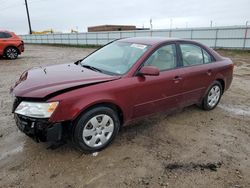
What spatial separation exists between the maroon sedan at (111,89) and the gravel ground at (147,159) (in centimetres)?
33

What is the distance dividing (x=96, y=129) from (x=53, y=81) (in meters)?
0.85

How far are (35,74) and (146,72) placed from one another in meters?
1.66

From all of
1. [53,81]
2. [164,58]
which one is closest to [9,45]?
[53,81]

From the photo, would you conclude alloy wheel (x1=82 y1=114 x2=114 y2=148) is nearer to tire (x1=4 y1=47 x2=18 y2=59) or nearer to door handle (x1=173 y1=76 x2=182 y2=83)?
door handle (x1=173 y1=76 x2=182 y2=83)

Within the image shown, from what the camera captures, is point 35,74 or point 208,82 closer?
point 35,74

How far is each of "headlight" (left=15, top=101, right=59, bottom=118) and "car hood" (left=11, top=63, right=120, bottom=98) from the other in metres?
0.10

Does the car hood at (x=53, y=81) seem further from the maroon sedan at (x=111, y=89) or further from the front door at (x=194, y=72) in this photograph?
the front door at (x=194, y=72)

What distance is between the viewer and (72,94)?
2.53 m

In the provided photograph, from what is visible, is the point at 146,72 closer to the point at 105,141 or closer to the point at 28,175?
the point at 105,141

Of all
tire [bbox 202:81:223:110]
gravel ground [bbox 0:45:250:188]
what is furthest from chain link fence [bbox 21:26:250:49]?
gravel ground [bbox 0:45:250:188]

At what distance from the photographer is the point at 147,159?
2818mm

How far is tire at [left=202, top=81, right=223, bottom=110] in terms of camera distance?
14.2ft

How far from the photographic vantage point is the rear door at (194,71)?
3.70 metres

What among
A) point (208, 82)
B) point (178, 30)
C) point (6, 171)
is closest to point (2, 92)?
point (6, 171)
